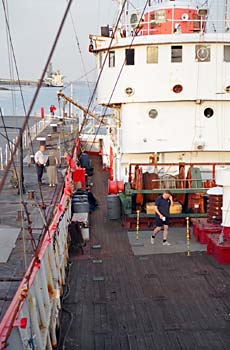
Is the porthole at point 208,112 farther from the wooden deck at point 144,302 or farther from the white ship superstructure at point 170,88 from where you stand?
the wooden deck at point 144,302

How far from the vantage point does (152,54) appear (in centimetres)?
1644

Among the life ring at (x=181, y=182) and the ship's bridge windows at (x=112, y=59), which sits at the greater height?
the ship's bridge windows at (x=112, y=59)

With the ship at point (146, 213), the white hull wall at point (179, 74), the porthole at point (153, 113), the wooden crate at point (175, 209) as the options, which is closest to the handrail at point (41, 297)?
the ship at point (146, 213)

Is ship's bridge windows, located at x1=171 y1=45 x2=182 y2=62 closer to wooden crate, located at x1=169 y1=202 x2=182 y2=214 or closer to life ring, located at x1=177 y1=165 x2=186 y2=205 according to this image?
life ring, located at x1=177 y1=165 x2=186 y2=205

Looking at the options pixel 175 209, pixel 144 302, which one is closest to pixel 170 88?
pixel 175 209

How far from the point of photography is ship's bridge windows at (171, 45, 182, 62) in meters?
16.4

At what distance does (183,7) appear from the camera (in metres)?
18.1

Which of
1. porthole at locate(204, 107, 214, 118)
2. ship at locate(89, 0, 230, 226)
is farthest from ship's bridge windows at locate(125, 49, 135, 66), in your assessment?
porthole at locate(204, 107, 214, 118)

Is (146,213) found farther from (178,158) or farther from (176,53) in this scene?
(176,53)

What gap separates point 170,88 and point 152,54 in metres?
1.18

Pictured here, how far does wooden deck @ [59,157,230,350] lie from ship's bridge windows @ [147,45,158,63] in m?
6.29

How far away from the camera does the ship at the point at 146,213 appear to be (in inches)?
309

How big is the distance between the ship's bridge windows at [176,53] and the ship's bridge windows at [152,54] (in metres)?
0.49

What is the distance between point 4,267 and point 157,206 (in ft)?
16.3
